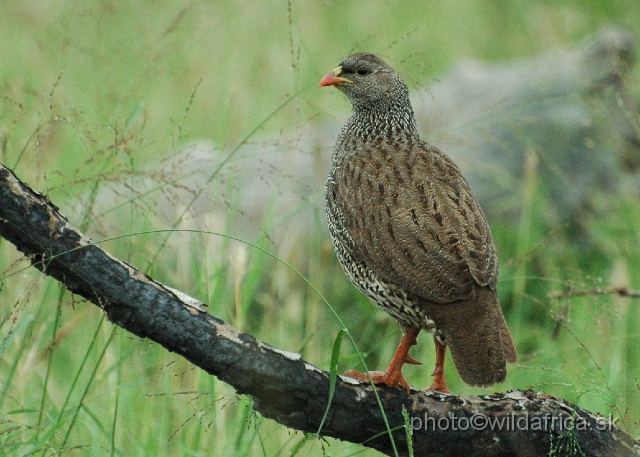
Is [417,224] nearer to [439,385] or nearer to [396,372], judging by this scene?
[396,372]

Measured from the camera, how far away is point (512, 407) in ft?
11.8

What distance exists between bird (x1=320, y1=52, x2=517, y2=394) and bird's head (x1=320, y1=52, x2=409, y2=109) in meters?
0.36

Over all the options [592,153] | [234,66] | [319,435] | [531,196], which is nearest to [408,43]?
[234,66]

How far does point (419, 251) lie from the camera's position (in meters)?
4.02

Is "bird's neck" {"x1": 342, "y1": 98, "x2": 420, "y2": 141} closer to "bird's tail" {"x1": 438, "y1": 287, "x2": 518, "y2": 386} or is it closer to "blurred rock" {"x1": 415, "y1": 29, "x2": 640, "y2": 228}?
"bird's tail" {"x1": 438, "y1": 287, "x2": 518, "y2": 386}

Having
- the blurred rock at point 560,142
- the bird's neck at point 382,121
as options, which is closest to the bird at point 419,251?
the bird's neck at point 382,121

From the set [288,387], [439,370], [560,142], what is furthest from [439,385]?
[560,142]

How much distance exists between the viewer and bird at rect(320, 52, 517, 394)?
152 inches

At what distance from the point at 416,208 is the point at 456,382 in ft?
7.21

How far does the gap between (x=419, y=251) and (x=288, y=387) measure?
99 centimetres

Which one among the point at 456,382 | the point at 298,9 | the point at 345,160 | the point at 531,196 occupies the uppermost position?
the point at 298,9

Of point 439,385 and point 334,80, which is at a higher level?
point 334,80

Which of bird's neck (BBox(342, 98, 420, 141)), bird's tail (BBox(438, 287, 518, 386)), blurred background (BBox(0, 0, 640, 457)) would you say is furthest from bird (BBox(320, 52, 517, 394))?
blurred background (BBox(0, 0, 640, 457))

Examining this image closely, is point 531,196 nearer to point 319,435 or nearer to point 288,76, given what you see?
point 319,435
